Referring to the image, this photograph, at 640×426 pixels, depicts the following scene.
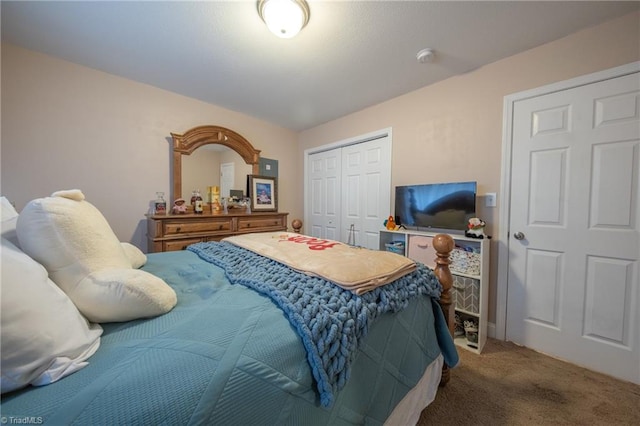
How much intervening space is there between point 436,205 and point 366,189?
99cm

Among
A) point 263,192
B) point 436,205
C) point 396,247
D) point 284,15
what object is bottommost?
point 396,247

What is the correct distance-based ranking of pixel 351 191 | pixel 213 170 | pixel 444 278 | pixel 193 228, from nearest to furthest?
pixel 444 278, pixel 193 228, pixel 213 170, pixel 351 191

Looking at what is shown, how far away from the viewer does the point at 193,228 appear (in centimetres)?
236

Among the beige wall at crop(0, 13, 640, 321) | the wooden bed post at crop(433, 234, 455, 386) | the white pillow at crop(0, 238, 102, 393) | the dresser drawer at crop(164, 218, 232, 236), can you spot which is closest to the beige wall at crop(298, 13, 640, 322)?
the beige wall at crop(0, 13, 640, 321)

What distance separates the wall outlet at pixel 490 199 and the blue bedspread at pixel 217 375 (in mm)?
1628

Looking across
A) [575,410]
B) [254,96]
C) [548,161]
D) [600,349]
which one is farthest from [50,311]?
[600,349]

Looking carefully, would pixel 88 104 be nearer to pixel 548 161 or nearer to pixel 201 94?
pixel 201 94

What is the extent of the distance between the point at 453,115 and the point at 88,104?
11.3 feet

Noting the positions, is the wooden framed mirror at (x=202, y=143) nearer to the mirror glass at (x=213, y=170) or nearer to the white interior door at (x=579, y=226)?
the mirror glass at (x=213, y=170)

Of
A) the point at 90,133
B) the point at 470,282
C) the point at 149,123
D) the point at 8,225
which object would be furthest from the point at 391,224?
the point at 90,133

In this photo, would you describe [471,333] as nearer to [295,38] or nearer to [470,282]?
[470,282]

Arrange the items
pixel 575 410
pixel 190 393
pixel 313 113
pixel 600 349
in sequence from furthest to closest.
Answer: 1. pixel 313 113
2. pixel 600 349
3. pixel 575 410
4. pixel 190 393

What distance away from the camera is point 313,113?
3.09 metres

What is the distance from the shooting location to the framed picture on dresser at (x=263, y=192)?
3131 millimetres
